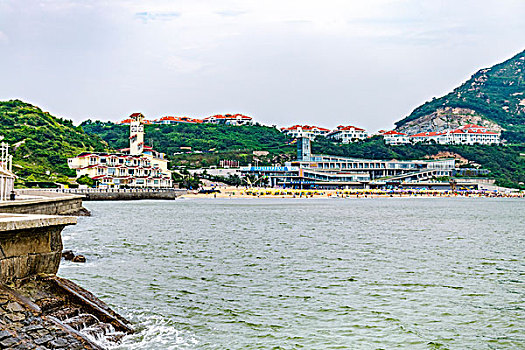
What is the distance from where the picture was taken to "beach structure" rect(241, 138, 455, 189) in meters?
127

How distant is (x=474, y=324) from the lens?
1289 cm

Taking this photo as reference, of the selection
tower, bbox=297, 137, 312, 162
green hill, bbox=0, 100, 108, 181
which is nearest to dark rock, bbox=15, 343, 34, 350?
green hill, bbox=0, 100, 108, 181

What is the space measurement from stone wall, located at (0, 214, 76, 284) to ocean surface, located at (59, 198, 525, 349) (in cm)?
214

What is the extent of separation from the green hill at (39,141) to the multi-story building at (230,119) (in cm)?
6555

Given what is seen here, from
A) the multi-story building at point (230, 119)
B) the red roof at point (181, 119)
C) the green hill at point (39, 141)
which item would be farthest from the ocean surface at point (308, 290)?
the multi-story building at point (230, 119)

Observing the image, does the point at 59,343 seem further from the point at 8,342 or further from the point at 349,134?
the point at 349,134

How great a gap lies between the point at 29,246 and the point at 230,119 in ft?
590

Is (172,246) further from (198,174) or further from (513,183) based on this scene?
(513,183)

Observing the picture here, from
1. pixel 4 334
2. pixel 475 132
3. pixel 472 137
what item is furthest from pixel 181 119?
pixel 4 334

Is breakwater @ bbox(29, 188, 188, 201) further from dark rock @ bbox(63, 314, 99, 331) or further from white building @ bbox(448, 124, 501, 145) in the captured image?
white building @ bbox(448, 124, 501, 145)

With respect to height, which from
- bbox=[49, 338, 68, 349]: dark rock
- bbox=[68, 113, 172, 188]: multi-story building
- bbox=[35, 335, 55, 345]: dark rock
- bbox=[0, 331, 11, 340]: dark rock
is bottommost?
bbox=[49, 338, 68, 349]: dark rock

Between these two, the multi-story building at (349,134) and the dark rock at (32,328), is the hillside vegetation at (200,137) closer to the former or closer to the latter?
the multi-story building at (349,134)

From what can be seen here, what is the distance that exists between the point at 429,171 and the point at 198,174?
5386 cm

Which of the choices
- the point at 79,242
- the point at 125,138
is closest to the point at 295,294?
the point at 79,242
